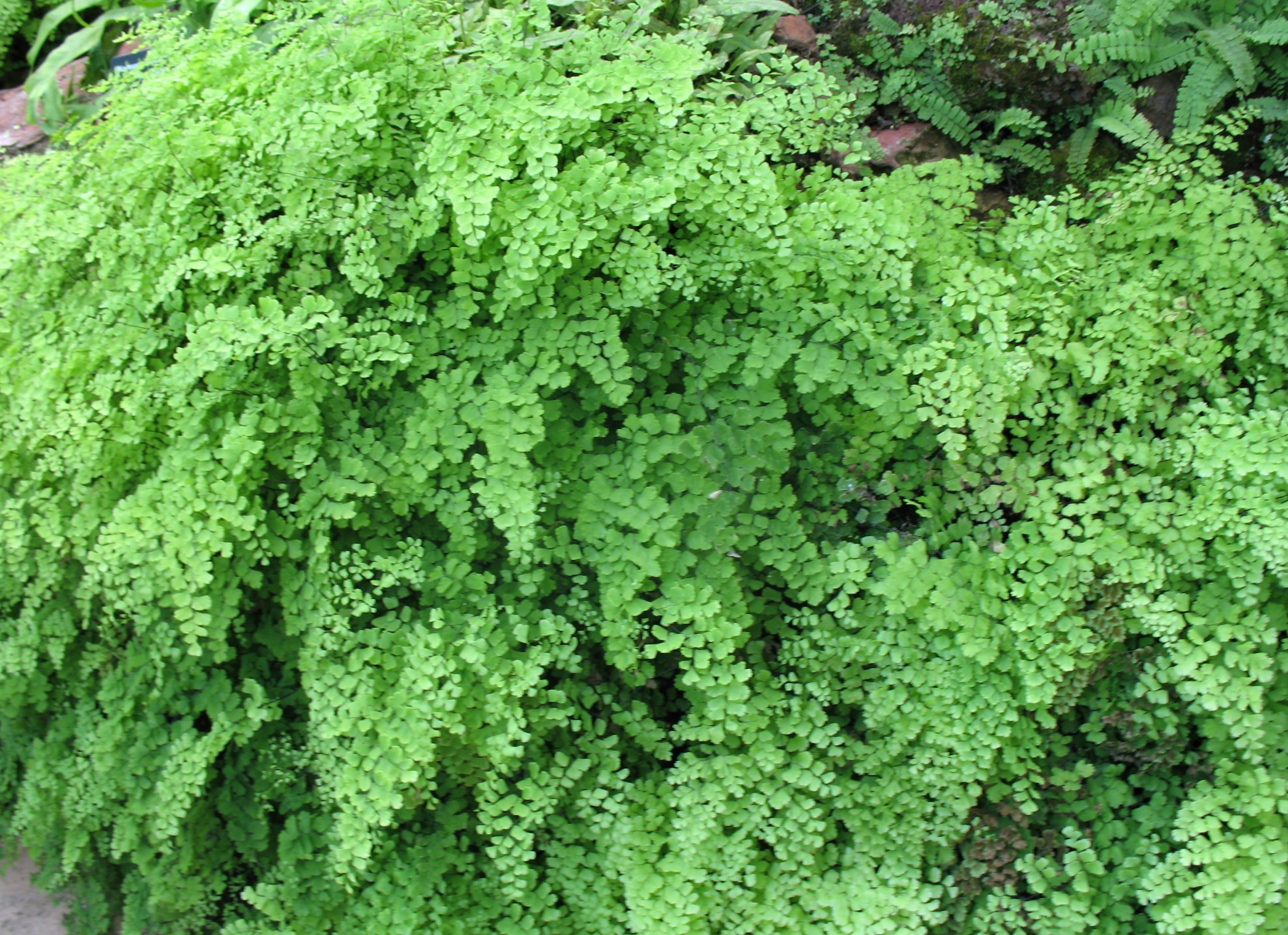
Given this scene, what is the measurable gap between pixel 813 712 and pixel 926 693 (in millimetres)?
308

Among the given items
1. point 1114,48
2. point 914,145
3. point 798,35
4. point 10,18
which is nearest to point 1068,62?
point 1114,48

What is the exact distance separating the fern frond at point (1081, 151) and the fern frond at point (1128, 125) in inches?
2.1

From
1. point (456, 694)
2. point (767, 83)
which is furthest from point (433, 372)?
point (767, 83)

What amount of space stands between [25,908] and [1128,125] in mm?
4646

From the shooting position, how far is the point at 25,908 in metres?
3.57

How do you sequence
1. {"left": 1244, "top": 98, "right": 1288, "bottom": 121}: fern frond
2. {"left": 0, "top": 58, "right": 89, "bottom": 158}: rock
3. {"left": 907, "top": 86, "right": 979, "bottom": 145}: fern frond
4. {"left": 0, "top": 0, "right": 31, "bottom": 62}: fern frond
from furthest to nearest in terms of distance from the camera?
{"left": 0, "top": 0, "right": 31, "bottom": 62}: fern frond, {"left": 0, "top": 58, "right": 89, "bottom": 158}: rock, {"left": 907, "top": 86, "right": 979, "bottom": 145}: fern frond, {"left": 1244, "top": 98, "right": 1288, "bottom": 121}: fern frond

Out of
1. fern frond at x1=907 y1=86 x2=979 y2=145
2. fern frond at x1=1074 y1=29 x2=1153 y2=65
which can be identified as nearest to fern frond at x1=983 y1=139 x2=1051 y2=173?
fern frond at x1=907 y1=86 x2=979 y2=145

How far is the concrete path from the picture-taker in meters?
3.48

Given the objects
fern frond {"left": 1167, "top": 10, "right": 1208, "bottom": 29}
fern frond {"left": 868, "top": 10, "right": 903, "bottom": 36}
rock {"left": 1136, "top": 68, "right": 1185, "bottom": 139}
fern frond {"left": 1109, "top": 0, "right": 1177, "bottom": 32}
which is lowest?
rock {"left": 1136, "top": 68, "right": 1185, "bottom": 139}

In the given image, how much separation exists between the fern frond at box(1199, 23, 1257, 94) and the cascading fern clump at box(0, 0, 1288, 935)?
612 millimetres

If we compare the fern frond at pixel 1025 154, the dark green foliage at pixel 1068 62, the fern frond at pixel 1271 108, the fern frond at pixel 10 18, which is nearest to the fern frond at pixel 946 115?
the dark green foliage at pixel 1068 62

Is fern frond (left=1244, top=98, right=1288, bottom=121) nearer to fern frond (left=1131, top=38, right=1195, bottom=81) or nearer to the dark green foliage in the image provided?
the dark green foliage

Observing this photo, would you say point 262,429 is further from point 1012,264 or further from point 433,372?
point 1012,264

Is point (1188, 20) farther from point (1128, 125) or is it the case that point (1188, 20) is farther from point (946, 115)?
point (946, 115)
